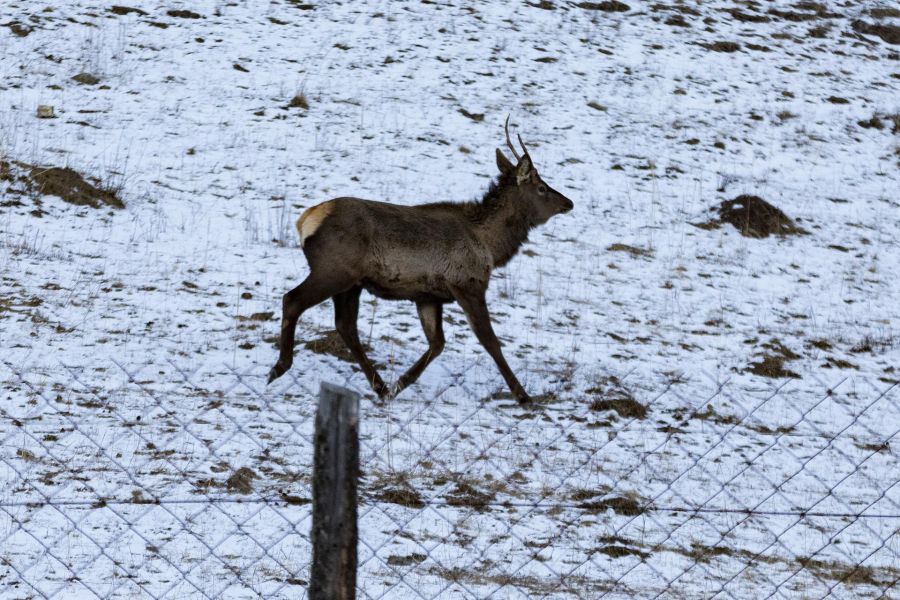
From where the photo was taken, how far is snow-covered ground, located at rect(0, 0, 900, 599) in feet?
18.2

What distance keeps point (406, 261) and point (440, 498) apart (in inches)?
91.5

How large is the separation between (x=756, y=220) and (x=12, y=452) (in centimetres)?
954

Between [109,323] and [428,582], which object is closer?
[428,582]

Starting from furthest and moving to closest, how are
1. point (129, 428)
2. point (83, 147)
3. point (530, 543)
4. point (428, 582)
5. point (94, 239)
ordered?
point (83, 147)
point (94, 239)
point (129, 428)
point (530, 543)
point (428, 582)

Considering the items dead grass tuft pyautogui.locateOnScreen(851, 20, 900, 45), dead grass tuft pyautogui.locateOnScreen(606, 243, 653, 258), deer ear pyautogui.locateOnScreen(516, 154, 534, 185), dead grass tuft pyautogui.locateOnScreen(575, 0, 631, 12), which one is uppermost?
deer ear pyautogui.locateOnScreen(516, 154, 534, 185)

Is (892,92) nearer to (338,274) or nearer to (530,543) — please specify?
(338,274)

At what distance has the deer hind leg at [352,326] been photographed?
8.13 metres

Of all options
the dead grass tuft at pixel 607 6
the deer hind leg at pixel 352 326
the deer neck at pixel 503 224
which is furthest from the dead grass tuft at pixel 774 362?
the dead grass tuft at pixel 607 6

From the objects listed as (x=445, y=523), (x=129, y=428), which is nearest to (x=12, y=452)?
(x=129, y=428)

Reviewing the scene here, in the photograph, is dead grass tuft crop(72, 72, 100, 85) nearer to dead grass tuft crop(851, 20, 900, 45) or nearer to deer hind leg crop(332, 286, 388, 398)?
deer hind leg crop(332, 286, 388, 398)

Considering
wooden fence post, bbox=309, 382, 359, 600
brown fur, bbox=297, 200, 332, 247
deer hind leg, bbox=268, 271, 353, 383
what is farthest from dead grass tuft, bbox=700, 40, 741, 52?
wooden fence post, bbox=309, 382, 359, 600

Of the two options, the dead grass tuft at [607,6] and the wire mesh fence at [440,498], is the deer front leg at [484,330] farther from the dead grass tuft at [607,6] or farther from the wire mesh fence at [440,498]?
the dead grass tuft at [607,6]

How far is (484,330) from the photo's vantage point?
8227 mm

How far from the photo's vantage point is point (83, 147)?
40.5 ft
